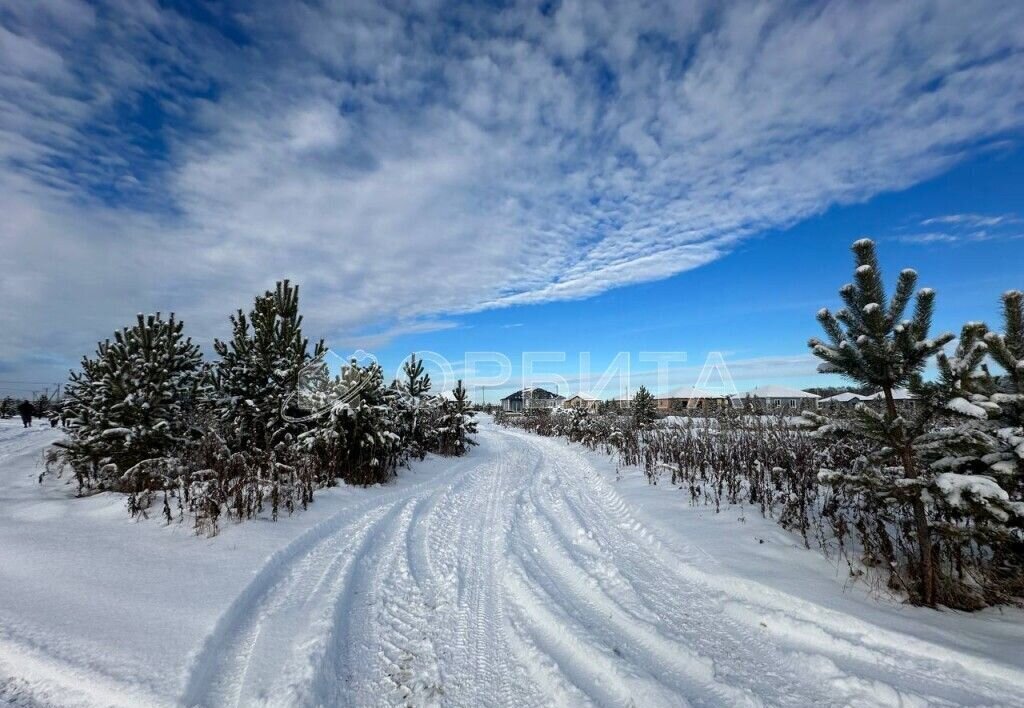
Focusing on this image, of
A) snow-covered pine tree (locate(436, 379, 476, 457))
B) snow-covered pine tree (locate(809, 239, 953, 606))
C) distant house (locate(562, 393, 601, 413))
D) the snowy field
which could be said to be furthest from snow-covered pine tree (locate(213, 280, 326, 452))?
distant house (locate(562, 393, 601, 413))

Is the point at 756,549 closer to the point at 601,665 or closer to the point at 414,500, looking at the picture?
the point at 601,665

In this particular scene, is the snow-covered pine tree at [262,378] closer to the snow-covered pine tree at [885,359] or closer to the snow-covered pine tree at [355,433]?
the snow-covered pine tree at [355,433]

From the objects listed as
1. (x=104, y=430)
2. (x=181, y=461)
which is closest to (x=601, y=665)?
(x=181, y=461)

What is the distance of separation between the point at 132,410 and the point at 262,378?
90.4 inches

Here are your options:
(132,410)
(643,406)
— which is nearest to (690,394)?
(643,406)

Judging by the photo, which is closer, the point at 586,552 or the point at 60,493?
the point at 586,552

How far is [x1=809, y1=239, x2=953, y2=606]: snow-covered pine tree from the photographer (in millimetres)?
3797

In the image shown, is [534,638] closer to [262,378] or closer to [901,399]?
[901,399]

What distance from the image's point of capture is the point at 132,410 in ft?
25.7

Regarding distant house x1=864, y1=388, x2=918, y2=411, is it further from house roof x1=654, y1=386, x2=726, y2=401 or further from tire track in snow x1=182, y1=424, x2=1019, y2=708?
house roof x1=654, y1=386, x2=726, y2=401

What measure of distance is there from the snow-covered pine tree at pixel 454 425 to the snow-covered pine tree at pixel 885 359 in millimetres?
12598

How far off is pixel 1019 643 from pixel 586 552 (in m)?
3.36

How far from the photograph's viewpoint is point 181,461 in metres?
7.37

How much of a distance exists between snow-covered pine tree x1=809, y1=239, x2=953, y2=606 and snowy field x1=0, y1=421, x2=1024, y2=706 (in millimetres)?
897
